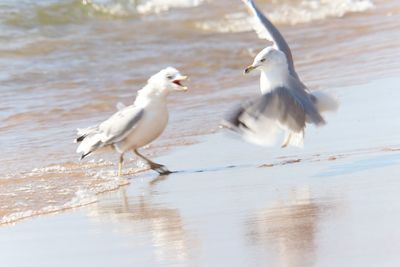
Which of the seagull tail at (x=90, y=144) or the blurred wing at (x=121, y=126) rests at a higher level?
the blurred wing at (x=121, y=126)

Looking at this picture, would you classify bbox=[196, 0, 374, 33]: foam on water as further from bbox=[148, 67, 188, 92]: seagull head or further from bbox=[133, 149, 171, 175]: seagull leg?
bbox=[133, 149, 171, 175]: seagull leg

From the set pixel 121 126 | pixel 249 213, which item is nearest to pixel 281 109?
pixel 121 126

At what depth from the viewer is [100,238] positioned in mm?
4953

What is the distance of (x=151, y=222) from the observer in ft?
17.3

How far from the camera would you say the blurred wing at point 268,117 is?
6301 millimetres

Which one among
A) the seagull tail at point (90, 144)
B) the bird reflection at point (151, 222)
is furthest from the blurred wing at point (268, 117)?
the seagull tail at point (90, 144)

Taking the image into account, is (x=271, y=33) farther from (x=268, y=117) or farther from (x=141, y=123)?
(x=268, y=117)

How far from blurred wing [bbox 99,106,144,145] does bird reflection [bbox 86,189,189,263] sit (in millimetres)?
792

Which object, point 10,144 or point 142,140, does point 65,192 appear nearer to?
point 142,140

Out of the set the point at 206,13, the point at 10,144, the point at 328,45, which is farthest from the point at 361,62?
the point at 206,13

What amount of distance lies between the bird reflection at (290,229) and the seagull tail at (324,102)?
1.24 m

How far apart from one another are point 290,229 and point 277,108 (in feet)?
5.96

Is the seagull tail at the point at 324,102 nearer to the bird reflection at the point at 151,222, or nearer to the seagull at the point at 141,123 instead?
the seagull at the point at 141,123

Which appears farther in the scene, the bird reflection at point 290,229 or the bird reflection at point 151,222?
the bird reflection at point 151,222
